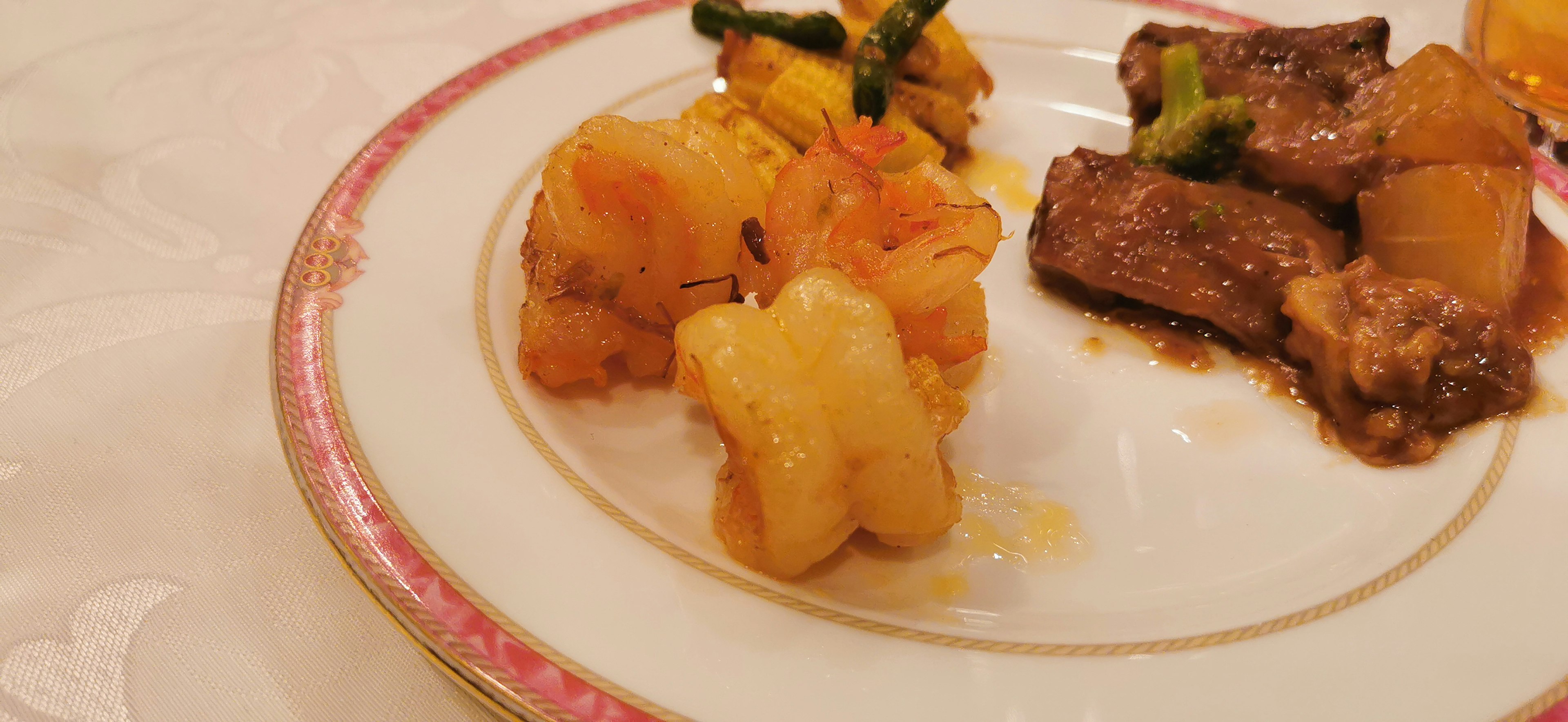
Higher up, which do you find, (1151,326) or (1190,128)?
(1190,128)

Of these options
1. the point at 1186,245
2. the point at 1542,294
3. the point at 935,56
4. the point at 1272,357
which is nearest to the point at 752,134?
the point at 935,56

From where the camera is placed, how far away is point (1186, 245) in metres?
2.99

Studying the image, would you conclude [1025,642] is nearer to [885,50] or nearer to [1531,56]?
[885,50]

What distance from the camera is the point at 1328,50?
3.32 m

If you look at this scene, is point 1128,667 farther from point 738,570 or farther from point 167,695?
point 167,695

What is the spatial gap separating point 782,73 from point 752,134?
1.07ft

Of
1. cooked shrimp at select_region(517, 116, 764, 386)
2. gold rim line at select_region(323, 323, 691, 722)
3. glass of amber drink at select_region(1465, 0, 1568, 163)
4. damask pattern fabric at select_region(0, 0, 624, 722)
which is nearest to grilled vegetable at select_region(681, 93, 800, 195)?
cooked shrimp at select_region(517, 116, 764, 386)

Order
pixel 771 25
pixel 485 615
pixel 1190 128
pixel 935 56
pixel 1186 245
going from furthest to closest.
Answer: pixel 771 25 → pixel 935 56 → pixel 1190 128 → pixel 1186 245 → pixel 485 615

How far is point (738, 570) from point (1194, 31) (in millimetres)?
2936

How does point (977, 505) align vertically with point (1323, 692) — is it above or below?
below

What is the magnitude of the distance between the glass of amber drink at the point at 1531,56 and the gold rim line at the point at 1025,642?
178cm

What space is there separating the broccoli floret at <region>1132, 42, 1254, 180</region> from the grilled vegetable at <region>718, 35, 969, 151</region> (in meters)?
0.73

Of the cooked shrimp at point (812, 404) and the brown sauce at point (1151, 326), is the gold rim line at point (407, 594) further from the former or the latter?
the brown sauce at point (1151, 326)

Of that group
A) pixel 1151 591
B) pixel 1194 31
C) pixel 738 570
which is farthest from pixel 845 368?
pixel 1194 31
